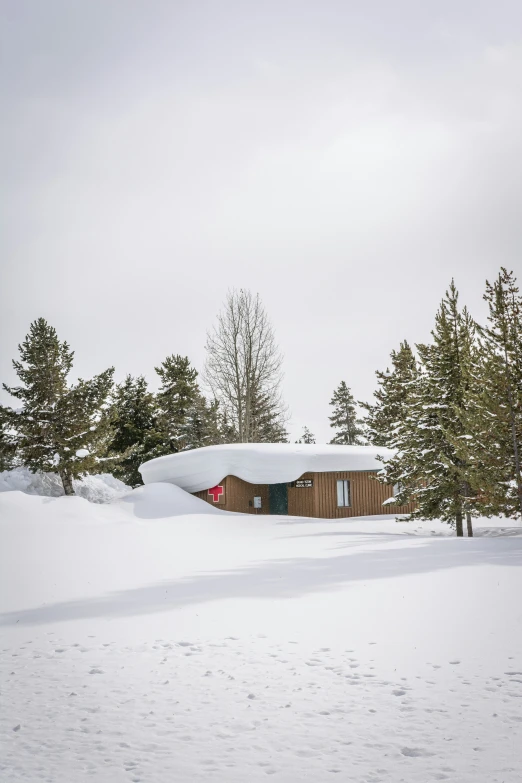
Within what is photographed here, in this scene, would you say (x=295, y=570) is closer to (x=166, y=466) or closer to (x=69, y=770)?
(x=69, y=770)

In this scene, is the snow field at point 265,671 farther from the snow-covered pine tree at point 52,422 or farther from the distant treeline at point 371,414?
the snow-covered pine tree at point 52,422

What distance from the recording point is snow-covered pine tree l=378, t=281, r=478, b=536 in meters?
20.5

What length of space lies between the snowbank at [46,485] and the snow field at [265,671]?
26.5 meters

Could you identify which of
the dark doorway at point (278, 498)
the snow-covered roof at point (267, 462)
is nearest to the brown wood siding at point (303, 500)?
the dark doorway at point (278, 498)

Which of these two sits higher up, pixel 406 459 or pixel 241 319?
pixel 241 319

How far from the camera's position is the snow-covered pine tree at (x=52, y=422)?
31.2 meters

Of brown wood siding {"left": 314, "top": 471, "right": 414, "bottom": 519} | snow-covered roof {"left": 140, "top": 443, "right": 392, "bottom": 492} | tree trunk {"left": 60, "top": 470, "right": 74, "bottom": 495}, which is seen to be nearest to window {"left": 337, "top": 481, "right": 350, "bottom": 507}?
brown wood siding {"left": 314, "top": 471, "right": 414, "bottom": 519}

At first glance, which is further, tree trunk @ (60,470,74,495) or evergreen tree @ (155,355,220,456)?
evergreen tree @ (155,355,220,456)

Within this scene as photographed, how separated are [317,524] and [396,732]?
22.0 metres

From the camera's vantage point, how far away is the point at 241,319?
127 feet

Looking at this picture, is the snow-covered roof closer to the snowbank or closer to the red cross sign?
the red cross sign

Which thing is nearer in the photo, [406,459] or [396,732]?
[396,732]

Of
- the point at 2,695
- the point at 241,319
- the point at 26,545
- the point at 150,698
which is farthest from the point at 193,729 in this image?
the point at 241,319

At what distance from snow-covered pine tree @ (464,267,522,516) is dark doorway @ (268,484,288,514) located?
1610 cm
